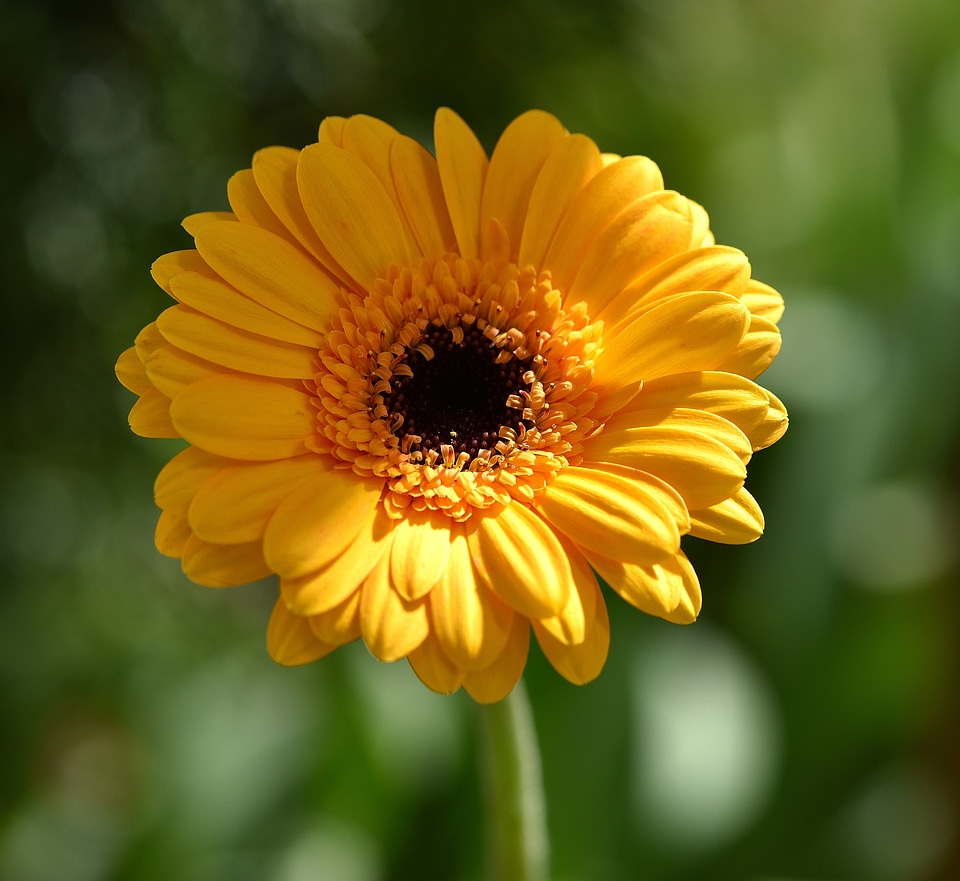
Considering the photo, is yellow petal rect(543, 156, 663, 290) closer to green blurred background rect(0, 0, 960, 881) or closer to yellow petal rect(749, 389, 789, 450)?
yellow petal rect(749, 389, 789, 450)

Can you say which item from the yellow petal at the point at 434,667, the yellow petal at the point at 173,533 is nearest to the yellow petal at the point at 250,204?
the yellow petal at the point at 173,533

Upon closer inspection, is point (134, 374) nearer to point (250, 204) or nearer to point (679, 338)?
point (250, 204)

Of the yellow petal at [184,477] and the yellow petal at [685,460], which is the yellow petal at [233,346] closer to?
the yellow petal at [184,477]

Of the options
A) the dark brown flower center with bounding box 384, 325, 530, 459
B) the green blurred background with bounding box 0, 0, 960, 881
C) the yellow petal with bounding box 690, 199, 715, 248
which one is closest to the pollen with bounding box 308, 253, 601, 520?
the dark brown flower center with bounding box 384, 325, 530, 459

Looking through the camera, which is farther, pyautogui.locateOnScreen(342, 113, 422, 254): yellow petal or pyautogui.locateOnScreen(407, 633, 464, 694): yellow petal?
pyautogui.locateOnScreen(342, 113, 422, 254): yellow petal

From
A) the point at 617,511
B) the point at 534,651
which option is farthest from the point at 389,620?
the point at 534,651

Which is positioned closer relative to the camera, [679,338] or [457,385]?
[679,338]

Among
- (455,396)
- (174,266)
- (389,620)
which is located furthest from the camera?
(455,396)
